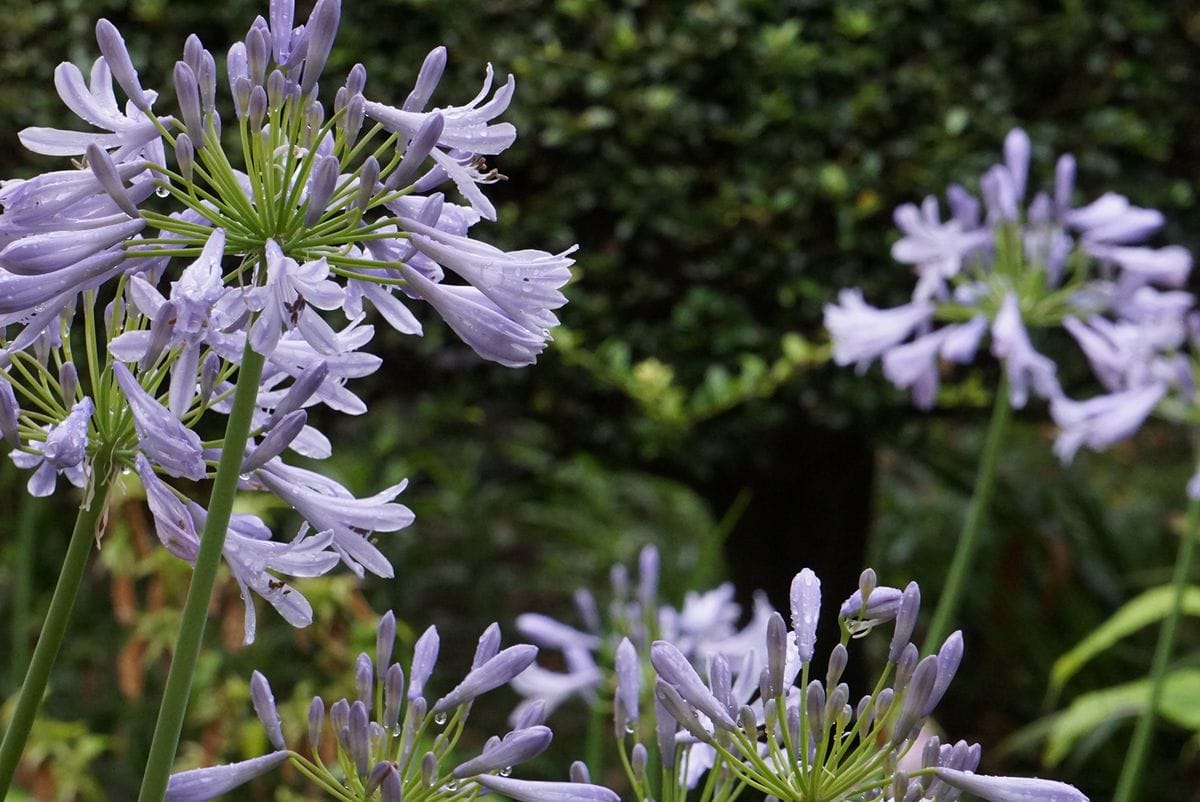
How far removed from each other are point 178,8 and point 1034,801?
3462 mm

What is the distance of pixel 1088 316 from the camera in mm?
2811

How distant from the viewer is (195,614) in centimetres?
79

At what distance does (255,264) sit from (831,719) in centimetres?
51

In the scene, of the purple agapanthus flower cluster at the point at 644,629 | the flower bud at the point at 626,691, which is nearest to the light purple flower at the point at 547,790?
the flower bud at the point at 626,691

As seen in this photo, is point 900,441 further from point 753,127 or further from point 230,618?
point 230,618

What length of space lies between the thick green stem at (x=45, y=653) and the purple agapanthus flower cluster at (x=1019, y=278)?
199 cm

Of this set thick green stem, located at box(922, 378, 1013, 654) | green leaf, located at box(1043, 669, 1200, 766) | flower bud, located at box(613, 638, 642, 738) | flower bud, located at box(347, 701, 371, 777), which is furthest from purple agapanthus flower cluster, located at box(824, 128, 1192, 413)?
flower bud, located at box(347, 701, 371, 777)

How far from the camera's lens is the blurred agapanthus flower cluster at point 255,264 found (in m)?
0.88

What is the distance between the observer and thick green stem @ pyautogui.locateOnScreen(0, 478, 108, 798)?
0.85m

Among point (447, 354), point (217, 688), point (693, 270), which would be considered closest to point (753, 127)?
point (693, 270)

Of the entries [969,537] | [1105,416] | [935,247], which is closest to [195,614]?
[969,537]

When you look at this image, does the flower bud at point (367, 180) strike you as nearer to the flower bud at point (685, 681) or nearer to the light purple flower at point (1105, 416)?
the flower bud at point (685, 681)

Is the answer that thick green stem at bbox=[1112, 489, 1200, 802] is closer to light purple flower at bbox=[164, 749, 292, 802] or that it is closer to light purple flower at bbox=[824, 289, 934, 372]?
light purple flower at bbox=[824, 289, 934, 372]

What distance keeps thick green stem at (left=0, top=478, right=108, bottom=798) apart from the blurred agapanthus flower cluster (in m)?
0.06
